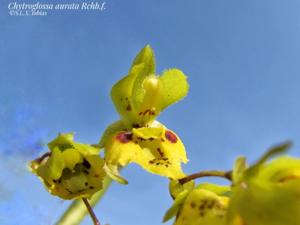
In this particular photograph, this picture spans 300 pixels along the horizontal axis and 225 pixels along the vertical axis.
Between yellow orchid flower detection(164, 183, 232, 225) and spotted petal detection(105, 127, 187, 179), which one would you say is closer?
yellow orchid flower detection(164, 183, 232, 225)

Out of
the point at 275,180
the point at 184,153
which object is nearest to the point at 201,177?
the point at 275,180

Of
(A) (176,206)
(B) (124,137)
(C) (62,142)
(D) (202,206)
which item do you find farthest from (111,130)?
(D) (202,206)

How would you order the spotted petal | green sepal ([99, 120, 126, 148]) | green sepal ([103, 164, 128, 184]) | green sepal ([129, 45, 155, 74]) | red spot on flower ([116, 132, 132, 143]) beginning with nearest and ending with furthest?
green sepal ([103, 164, 128, 184])
the spotted petal
red spot on flower ([116, 132, 132, 143])
green sepal ([99, 120, 126, 148])
green sepal ([129, 45, 155, 74])

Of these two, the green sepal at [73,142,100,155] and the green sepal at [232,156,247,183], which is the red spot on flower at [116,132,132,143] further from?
the green sepal at [232,156,247,183]

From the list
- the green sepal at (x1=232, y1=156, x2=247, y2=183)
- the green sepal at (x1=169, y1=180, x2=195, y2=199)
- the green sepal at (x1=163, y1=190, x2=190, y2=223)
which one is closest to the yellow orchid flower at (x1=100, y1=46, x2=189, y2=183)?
the green sepal at (x1=169, y1=180, x2=195, y2=199)

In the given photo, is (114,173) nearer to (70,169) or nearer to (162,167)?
(162,167)

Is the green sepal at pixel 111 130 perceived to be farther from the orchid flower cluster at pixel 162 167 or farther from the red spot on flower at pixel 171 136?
the red spot on flower at pixel 171 136

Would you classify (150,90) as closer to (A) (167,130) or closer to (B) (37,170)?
(A) (167,130)

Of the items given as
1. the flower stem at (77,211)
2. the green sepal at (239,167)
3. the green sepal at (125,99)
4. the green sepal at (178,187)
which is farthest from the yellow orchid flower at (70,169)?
the green sepal at (239,167)
